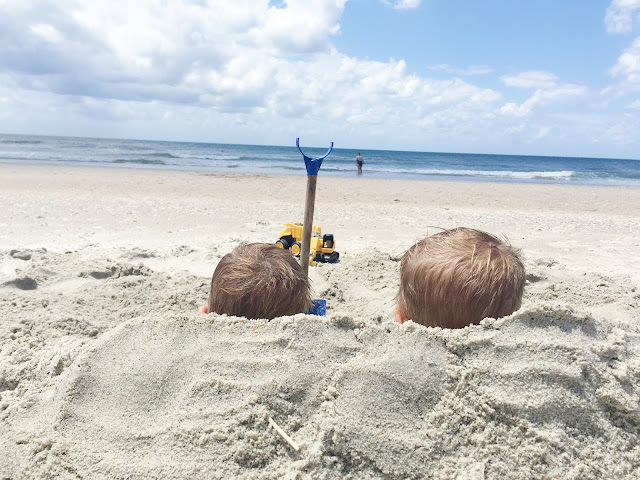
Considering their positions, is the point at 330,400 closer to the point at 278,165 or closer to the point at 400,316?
the point at 400,316

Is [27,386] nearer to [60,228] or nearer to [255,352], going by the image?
[255,352]

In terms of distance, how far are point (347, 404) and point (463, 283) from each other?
2.43 ft

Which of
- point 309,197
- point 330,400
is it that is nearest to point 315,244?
point 309,197

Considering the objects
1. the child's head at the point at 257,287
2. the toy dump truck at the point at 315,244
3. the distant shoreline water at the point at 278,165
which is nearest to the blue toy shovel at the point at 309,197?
the child's head at the point at 257,287

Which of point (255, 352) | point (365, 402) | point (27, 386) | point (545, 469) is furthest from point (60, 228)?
point (545, 469)

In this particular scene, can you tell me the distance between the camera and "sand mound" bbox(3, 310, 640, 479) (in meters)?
1.76

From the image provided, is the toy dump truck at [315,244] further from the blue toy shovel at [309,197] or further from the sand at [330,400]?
the sand at [330,400]

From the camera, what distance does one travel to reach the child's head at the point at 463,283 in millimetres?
2125

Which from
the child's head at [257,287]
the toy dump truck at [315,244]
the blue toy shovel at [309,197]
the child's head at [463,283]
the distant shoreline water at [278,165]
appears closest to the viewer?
the child's head at [463,283]

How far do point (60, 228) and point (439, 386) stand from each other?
259 inches

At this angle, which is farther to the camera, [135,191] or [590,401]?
[135,191]

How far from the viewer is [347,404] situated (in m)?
1.86

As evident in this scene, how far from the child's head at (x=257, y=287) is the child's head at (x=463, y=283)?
0.59 meters

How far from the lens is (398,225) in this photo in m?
8.43
